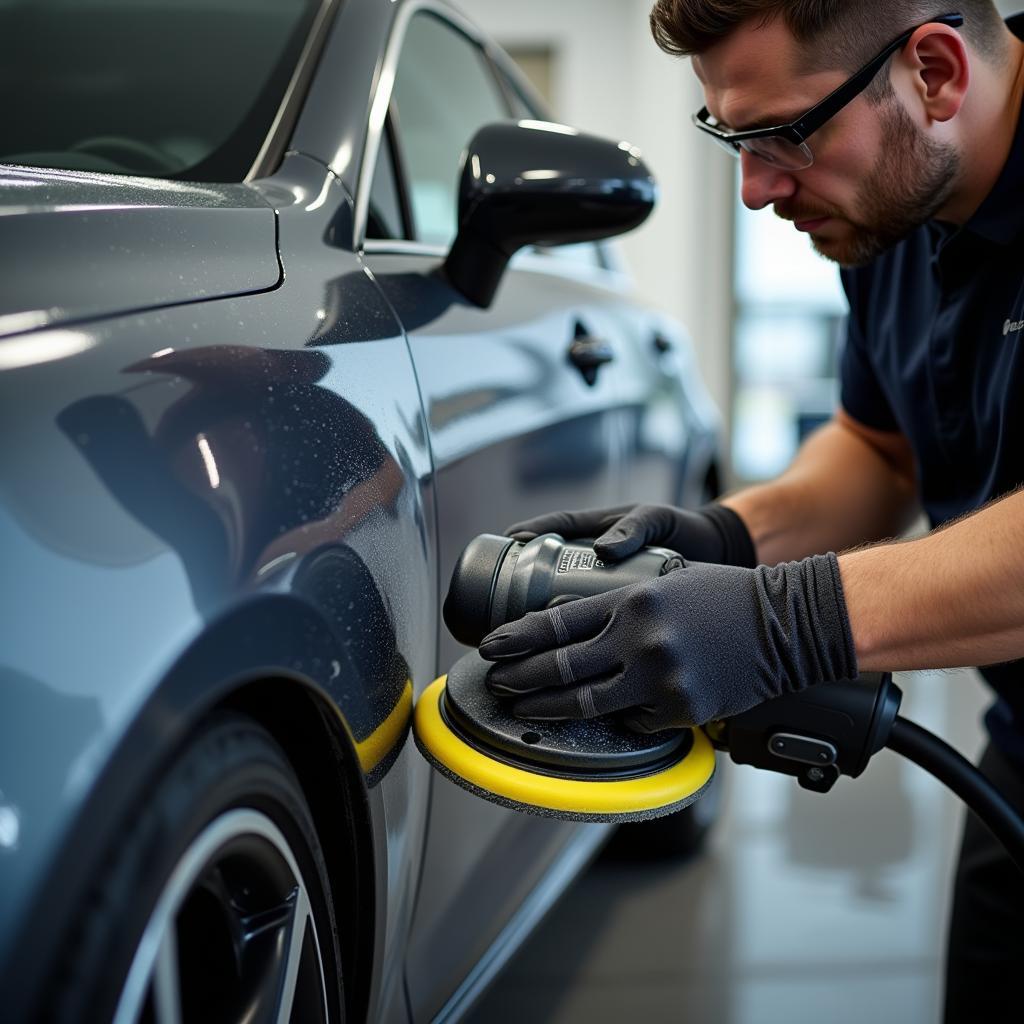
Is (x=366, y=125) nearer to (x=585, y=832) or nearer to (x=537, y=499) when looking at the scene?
(x=537, y=499)

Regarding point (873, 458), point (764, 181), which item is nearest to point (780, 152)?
point (764, 181)

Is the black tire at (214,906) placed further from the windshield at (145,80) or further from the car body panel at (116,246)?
the windshield at (145,80)

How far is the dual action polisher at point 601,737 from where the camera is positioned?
88 cm

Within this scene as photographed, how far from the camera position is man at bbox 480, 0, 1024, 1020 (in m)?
0.93

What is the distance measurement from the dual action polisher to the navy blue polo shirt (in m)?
0.33

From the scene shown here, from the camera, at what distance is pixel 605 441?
1641mm

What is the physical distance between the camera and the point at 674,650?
2.96 feet

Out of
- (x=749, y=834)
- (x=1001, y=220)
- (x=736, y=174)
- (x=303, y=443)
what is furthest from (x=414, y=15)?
(x=736, y=174)

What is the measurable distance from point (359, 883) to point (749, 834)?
5.11 ft

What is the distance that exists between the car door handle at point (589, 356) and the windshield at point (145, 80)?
53 cm

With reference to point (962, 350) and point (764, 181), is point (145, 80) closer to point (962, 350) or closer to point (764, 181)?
point (764, 181)

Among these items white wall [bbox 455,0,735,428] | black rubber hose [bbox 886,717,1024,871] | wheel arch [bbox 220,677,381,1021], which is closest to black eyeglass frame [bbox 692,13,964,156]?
black rubber hose [bbox 886,717,1024,871]

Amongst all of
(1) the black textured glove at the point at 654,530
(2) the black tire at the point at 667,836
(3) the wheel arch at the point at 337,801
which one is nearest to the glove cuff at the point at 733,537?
(1) the black textured glove at the point at 654,530

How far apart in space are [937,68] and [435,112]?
0.78m
